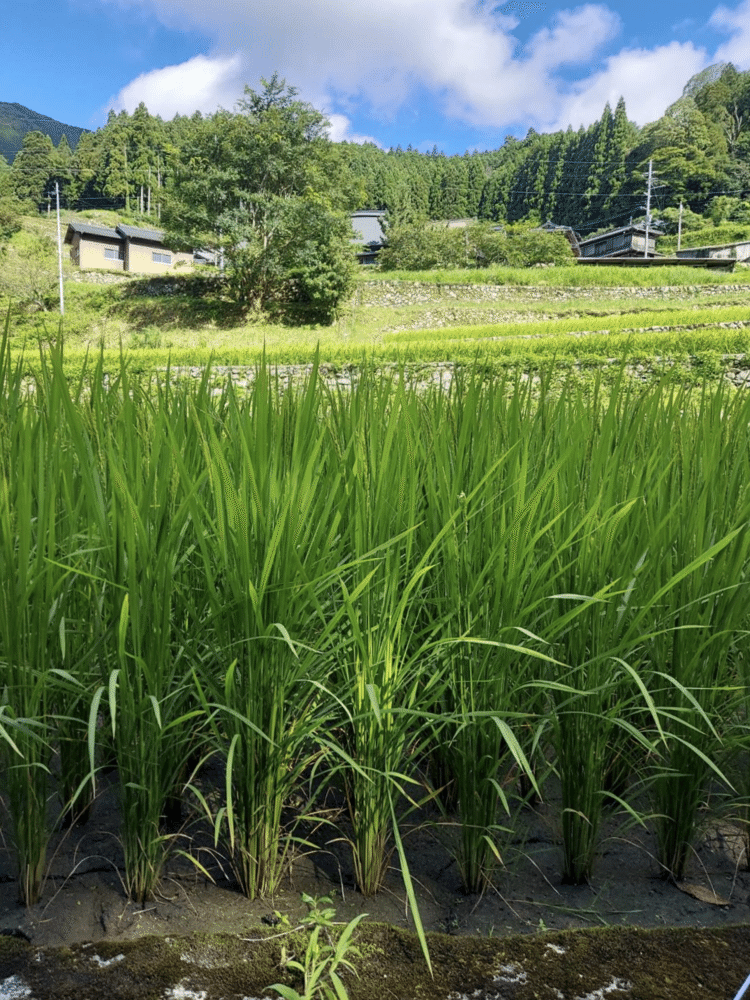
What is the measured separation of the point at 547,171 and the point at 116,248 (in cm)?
5013

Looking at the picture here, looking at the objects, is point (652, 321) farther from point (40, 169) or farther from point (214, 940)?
point (40, 169)

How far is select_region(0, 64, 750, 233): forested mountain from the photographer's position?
58250 mm

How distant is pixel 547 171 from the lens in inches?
2768

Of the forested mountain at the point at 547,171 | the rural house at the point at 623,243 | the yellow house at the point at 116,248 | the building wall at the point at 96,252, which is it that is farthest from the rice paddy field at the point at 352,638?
the forested mountain at the point at 547,171

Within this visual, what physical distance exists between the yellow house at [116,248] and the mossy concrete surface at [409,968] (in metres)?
42.5

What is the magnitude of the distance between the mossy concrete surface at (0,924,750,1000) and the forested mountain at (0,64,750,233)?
60033 mm

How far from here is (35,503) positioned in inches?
50.0

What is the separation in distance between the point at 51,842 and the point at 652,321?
1729 centimetres

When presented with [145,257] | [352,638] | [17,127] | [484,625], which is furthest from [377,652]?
[17,127]

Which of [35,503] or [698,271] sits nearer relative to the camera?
[35,503]

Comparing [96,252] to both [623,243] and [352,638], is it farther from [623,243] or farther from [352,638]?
[352,638]

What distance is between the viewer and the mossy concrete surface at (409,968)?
895 millimetres

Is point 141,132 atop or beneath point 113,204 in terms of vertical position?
atop

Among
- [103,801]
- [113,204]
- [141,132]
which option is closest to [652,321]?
[103,801]
